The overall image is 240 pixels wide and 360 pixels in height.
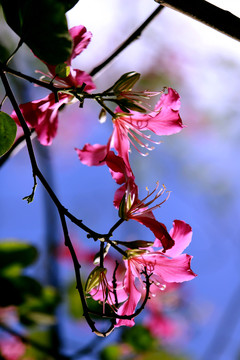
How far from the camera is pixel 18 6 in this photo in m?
0.54

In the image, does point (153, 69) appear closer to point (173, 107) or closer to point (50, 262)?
point (50, 262)

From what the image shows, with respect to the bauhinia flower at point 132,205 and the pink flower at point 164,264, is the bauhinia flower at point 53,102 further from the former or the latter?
the pink flower at point 164,264

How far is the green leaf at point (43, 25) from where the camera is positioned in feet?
1.68

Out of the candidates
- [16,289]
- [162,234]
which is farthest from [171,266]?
[16,289]

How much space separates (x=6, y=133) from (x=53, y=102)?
0.17 m

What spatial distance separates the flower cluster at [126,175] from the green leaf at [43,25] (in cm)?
7

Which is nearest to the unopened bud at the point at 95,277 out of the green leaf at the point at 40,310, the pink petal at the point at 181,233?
the pink petal at the point at 181,233

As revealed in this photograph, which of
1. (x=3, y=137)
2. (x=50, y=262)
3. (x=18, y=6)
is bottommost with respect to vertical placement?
(x=50, y=262)

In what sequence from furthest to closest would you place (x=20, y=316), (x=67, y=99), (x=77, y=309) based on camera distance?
(x=77, y=309), (x=20, y=316), (x=67, y=99)

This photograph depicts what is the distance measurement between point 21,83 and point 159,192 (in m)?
1.39

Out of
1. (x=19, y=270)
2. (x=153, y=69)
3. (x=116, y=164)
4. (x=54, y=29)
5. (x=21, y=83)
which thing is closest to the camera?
(x=54, y=29)

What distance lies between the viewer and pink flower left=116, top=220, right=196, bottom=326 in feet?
2.23

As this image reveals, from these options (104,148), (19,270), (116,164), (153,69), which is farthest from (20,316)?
(153,69)

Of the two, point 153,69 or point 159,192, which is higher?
point 153,69
